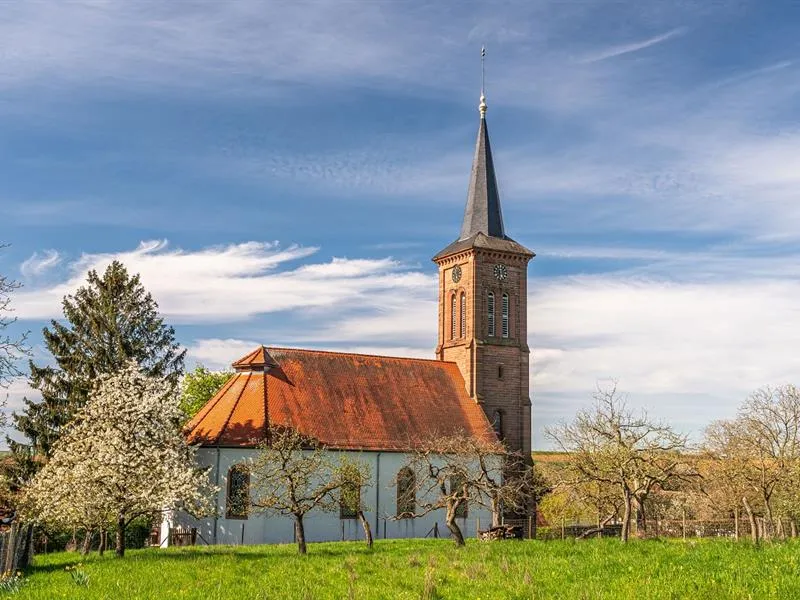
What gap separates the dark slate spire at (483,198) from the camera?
185 ft

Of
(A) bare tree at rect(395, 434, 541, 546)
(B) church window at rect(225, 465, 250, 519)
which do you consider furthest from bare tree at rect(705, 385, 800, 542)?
(B) church window at rect(225, 465, 250, 519)

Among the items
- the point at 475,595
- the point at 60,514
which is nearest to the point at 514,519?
the point at 60,514

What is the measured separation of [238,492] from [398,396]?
12.2 meters

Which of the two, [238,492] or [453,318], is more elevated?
[453,318]

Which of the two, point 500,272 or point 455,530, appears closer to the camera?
point 455,530

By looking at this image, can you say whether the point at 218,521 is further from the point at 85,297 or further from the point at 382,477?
the point at 85,297

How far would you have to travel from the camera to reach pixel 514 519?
5178 centimetres

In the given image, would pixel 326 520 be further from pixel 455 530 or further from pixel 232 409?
pixel 455 530

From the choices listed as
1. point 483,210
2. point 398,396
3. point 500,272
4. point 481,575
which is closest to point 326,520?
point 398,396

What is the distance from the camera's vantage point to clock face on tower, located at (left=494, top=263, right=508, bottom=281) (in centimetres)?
5541

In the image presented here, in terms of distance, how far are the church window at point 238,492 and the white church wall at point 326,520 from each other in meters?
0.25

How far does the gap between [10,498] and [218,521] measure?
9.71 m

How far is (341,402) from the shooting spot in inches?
1876

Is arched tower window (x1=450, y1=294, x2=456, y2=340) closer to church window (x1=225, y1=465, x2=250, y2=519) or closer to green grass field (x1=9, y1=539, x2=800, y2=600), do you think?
church window (x1=225, y1=465, x2=250, y2=519)
